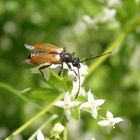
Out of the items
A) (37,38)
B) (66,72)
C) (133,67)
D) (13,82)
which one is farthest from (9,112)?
(66,72)

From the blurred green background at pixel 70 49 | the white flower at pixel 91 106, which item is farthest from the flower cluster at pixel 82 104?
the blurred green background at pixel 70 49

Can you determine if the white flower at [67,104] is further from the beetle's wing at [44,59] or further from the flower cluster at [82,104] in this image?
the beetle's wing at [44,59]

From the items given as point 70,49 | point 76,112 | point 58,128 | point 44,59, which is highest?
point 70,49

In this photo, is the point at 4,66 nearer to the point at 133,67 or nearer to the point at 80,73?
the point at 133,67

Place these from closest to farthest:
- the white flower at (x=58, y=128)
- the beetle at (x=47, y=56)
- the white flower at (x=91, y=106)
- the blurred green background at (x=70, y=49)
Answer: the white flower at (x=58, y=128), the white flower at (x=91, y=106), the beetle at (x=47, y=56), the blurred green background at (x=70, y=49)

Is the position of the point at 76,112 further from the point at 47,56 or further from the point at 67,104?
the point at 47,56

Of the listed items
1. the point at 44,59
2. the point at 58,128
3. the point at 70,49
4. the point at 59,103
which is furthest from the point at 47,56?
the point at 70,49
